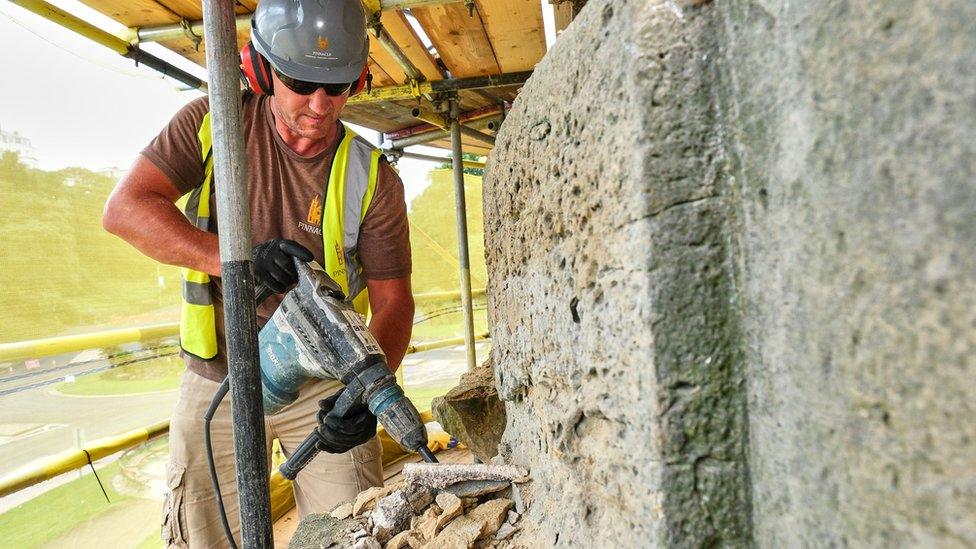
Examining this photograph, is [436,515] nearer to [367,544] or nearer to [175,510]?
[367,544]

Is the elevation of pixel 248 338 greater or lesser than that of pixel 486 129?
lesser

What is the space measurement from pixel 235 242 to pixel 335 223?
40.7 inches

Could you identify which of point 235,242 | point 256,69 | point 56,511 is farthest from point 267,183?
point 56,511

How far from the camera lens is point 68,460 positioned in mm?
2305

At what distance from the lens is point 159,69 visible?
2.87m

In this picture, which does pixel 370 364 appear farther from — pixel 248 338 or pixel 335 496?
pixel 335 496

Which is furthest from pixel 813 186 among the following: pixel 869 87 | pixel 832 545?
pixel 832 545

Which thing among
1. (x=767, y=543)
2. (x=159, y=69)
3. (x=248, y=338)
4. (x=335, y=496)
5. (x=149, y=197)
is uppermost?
(x=159, y=69)

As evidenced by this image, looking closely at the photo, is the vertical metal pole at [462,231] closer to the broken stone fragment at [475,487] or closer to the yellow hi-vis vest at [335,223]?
the yellow hi-vis vest at [335,223]

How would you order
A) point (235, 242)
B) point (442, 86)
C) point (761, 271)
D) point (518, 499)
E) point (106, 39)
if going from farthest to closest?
point (442, 86), point (106, 39), point (518, 499), point (235, 242), point (761, 271)

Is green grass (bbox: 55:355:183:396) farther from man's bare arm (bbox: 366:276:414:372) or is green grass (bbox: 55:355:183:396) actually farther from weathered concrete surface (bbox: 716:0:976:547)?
weathered concrete surface (bbox: 716:0:976:547)

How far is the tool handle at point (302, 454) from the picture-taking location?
1638 millimetres

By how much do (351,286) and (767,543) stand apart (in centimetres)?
196

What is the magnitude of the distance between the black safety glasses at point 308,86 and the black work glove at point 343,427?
1104 millimetres
